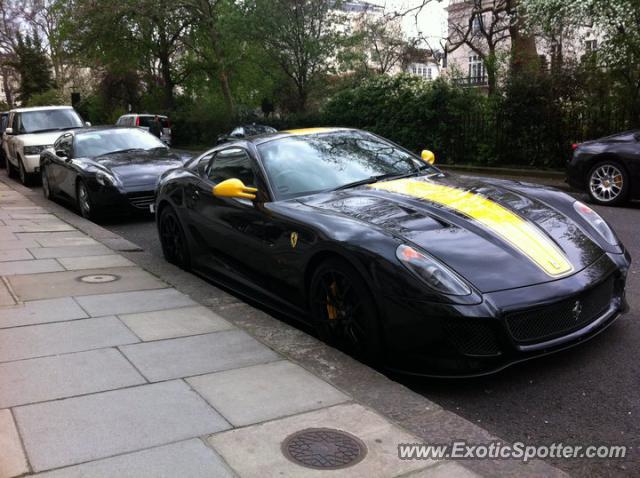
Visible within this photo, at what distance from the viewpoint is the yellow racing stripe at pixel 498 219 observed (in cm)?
375

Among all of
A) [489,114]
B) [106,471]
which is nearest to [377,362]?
[106,471]

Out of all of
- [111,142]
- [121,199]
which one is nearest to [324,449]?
[121,199]

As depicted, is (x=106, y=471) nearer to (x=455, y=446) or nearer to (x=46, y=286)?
(x=455, y=446)

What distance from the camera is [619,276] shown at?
4.09m

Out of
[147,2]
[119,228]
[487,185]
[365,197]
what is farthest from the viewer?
[147,2]

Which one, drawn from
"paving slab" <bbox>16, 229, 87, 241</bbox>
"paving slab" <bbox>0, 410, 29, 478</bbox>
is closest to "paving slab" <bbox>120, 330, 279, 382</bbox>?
"paving slab" <bbox>0, 410, 29, 478</bbox>

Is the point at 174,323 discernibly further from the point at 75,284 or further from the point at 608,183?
the point at 608,183

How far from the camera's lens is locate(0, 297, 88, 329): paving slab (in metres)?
4.64

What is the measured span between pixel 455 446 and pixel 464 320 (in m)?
0.74

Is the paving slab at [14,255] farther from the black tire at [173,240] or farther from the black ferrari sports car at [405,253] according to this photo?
the black ferrari sports car at [405,253]

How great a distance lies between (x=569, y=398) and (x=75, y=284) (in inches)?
169

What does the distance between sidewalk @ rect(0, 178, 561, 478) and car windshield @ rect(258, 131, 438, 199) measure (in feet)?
3.92

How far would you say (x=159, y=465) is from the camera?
2619 millimetres

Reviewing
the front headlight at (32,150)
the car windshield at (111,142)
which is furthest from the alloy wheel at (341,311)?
the front headlight at (32,150)
